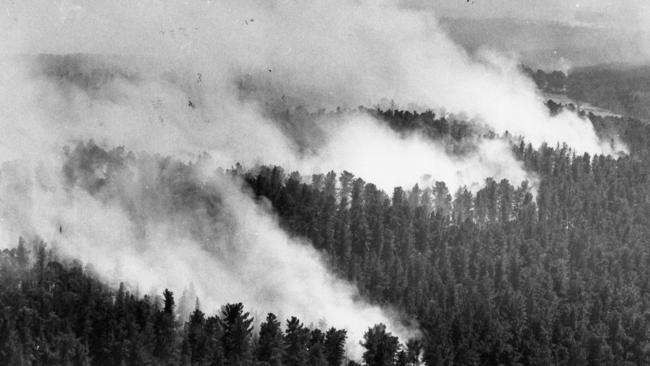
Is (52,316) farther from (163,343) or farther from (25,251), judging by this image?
(25,251)

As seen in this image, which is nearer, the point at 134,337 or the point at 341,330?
the point at 134,337

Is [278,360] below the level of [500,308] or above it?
below

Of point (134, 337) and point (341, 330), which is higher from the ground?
point (341, 330)

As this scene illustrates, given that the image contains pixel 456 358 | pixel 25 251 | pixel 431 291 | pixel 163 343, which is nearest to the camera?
pixel 163 343

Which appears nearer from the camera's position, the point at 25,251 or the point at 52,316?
the point at 52,316

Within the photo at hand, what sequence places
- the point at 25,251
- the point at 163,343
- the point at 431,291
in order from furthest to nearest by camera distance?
the point at 431,291, the point at 25,251, the point at 163,343

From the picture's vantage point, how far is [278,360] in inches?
5369

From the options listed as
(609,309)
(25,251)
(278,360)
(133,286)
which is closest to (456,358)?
(278,360)

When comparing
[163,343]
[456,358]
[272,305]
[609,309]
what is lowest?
[163,343]

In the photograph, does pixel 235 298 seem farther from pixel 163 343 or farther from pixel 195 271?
pixel 163 343

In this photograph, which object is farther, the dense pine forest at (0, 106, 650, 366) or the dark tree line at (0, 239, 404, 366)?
the dense pine forest at (0, 106, 650, 366)

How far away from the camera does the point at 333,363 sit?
14338cm

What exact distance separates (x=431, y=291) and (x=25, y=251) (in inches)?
3196

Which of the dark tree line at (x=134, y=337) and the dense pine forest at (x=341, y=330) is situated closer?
the dark tree line at (x=134, y=337)
